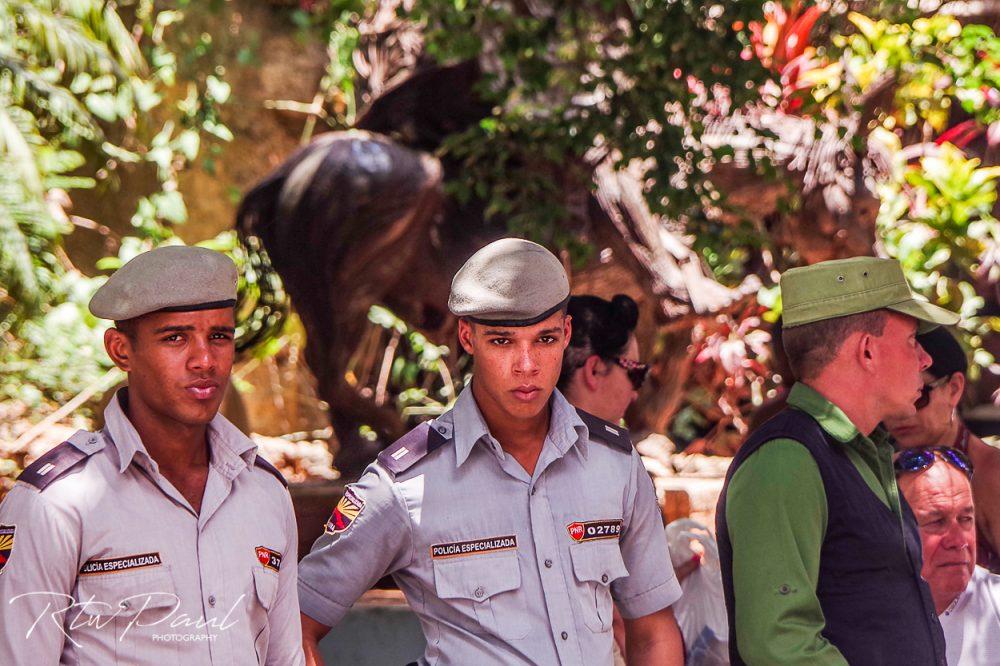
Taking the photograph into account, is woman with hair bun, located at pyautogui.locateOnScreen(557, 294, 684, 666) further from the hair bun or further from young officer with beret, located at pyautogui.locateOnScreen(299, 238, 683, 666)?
young officer with beret, located at pyautogui.locateOnScreen(299, 238, 683, 666)

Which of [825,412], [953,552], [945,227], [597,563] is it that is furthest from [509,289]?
[945,227]

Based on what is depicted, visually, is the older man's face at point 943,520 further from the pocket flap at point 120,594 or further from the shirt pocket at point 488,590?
the pocket flap at point 120,594

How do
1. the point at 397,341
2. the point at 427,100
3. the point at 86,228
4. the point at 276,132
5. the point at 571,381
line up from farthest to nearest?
the point at 276,132 → the point at 86,228 → the point at 397,341 → the point at 427,100 → the point at 571,381

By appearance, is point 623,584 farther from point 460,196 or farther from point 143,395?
point 460,196

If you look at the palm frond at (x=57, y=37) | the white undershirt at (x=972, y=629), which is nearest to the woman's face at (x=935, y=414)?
the white undershirt at (x=972, y=629)

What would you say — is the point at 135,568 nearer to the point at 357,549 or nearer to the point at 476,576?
the point at 357,549

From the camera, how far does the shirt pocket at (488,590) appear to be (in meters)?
2.23

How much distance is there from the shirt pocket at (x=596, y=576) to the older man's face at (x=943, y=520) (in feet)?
2.80

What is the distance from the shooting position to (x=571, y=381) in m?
3.24

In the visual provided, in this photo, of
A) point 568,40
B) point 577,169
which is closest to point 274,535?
point 568,40

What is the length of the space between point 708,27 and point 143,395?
142 inches

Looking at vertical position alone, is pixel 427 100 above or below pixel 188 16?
below

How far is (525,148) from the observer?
17.9 ft

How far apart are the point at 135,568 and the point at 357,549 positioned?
0.44 m
